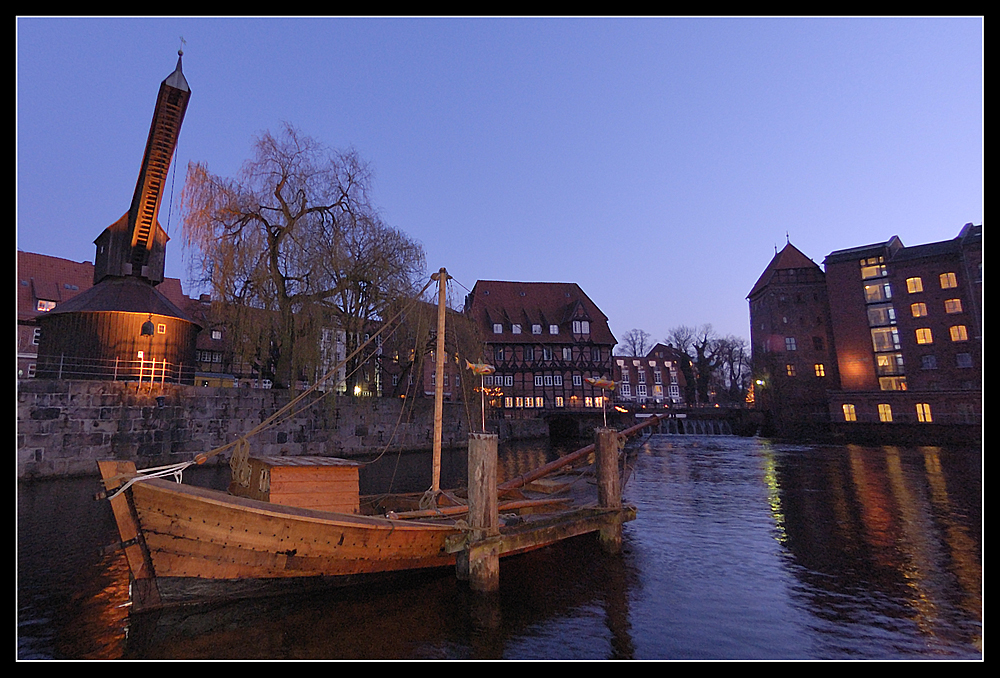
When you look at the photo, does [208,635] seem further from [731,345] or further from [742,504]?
[731,345]

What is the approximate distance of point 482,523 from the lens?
8.30 m

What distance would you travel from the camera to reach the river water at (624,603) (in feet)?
20.0

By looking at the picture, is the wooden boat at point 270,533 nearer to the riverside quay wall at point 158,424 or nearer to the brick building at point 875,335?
the riverside quay wall at point 158,424

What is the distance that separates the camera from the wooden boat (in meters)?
6.43

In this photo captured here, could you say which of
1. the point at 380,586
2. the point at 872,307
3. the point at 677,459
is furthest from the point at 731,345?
the point at 380,586

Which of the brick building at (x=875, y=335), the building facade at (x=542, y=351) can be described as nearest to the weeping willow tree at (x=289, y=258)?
the building facade at (x=542, y=351)

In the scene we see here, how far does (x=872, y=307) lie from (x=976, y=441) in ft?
60.5

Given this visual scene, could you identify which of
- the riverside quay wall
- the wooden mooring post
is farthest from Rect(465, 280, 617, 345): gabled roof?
the wooden mooring post

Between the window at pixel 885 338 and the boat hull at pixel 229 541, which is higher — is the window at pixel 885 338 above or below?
above

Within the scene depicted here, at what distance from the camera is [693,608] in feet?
24.4

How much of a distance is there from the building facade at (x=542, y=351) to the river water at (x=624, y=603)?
3748cm

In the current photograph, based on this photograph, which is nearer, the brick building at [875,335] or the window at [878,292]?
the brick building at [875,335]

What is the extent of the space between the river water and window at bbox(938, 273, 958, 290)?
42.0 m

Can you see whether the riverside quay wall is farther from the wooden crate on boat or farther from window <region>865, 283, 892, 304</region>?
window <region>865, 283, 892, 304</region>
